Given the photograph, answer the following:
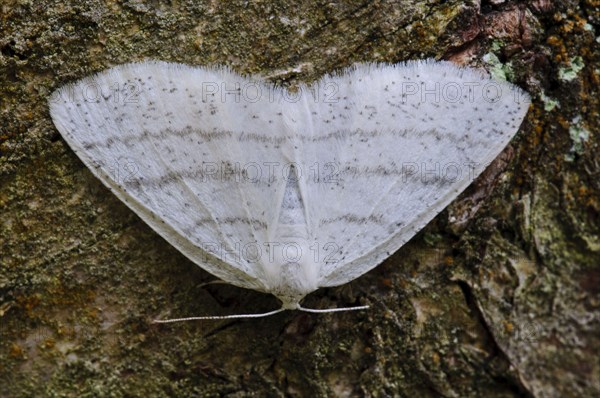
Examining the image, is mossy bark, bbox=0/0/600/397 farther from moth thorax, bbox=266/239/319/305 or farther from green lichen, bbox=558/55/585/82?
moth thorax, bbox=266/239/319/305

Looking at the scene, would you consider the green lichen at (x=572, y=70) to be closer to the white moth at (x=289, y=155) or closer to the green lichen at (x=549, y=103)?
the green lichen at (x=549, y=103)

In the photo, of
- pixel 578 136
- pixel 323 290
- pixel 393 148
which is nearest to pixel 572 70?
pixel 578 136

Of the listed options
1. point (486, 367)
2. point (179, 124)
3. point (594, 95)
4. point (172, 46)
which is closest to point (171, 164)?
point (179, 124)

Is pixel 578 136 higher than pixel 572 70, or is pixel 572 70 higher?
pixel 572 70

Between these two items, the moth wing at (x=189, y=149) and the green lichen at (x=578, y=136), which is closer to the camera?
the moth wing at (x=189, y=149)

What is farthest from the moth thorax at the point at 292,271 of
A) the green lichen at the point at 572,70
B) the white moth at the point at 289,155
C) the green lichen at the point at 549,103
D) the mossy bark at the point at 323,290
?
the green lichen at the point at 572,70

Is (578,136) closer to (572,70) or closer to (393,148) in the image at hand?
→ (572,70)

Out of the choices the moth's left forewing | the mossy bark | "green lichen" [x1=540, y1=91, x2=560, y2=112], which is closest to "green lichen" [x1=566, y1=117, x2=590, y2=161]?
the mossy bark

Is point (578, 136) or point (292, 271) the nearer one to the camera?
point (292, 271)
